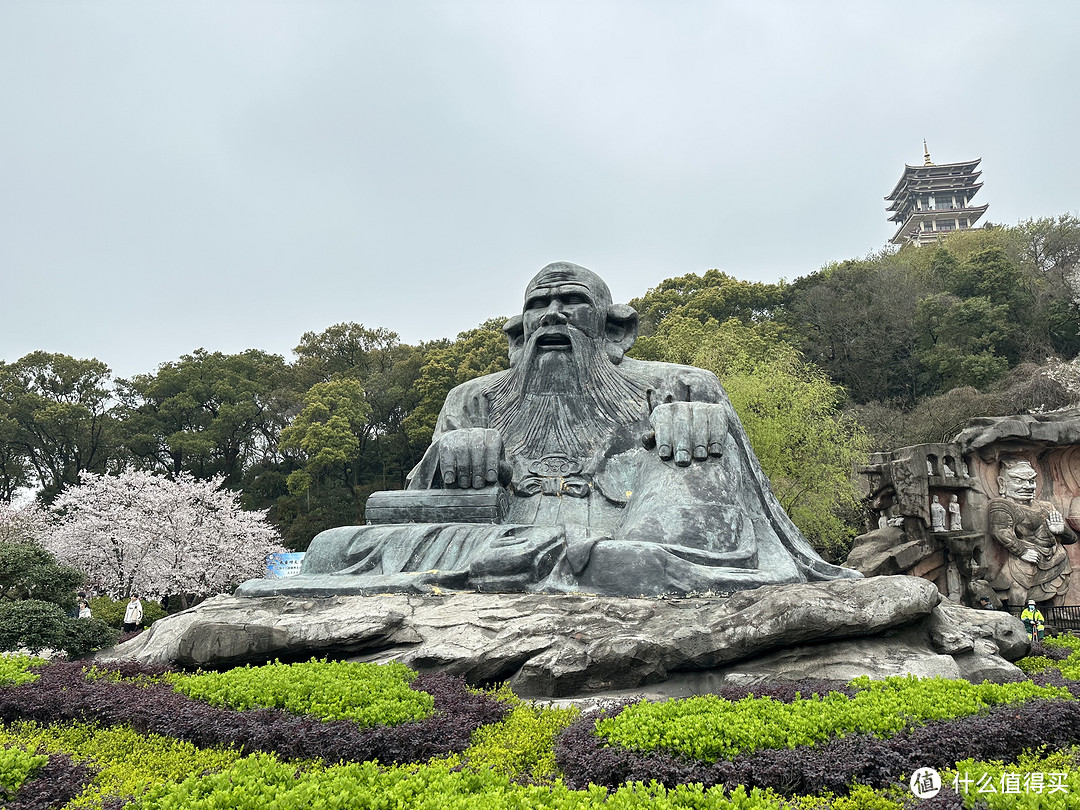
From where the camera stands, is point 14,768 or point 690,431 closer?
point 14,768

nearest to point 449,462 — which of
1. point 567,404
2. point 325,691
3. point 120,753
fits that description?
point 567,404

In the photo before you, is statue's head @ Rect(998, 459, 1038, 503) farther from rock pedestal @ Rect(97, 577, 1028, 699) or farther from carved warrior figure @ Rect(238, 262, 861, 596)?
rock pedestal @ Rect(97, 577, 1028, 699)

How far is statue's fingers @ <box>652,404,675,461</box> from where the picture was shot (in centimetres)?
583

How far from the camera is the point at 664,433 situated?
5859 mm

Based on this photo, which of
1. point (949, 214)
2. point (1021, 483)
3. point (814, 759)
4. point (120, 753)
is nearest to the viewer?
point (814, 759)

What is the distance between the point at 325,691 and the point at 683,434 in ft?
10.8

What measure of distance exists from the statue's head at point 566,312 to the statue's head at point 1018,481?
1027cm

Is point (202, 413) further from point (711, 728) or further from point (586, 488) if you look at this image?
point (711, 728)

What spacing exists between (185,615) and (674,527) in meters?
3.45

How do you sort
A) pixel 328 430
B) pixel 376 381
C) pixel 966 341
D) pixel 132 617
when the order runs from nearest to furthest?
pixel 132 617, pixel 966 341, pixel 328 430, pixel 376 381

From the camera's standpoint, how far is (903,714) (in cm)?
324

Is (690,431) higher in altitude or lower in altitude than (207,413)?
lower

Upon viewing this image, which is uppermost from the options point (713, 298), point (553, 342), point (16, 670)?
point (713, 298)

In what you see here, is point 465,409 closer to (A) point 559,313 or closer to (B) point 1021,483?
(A) point 559,313
